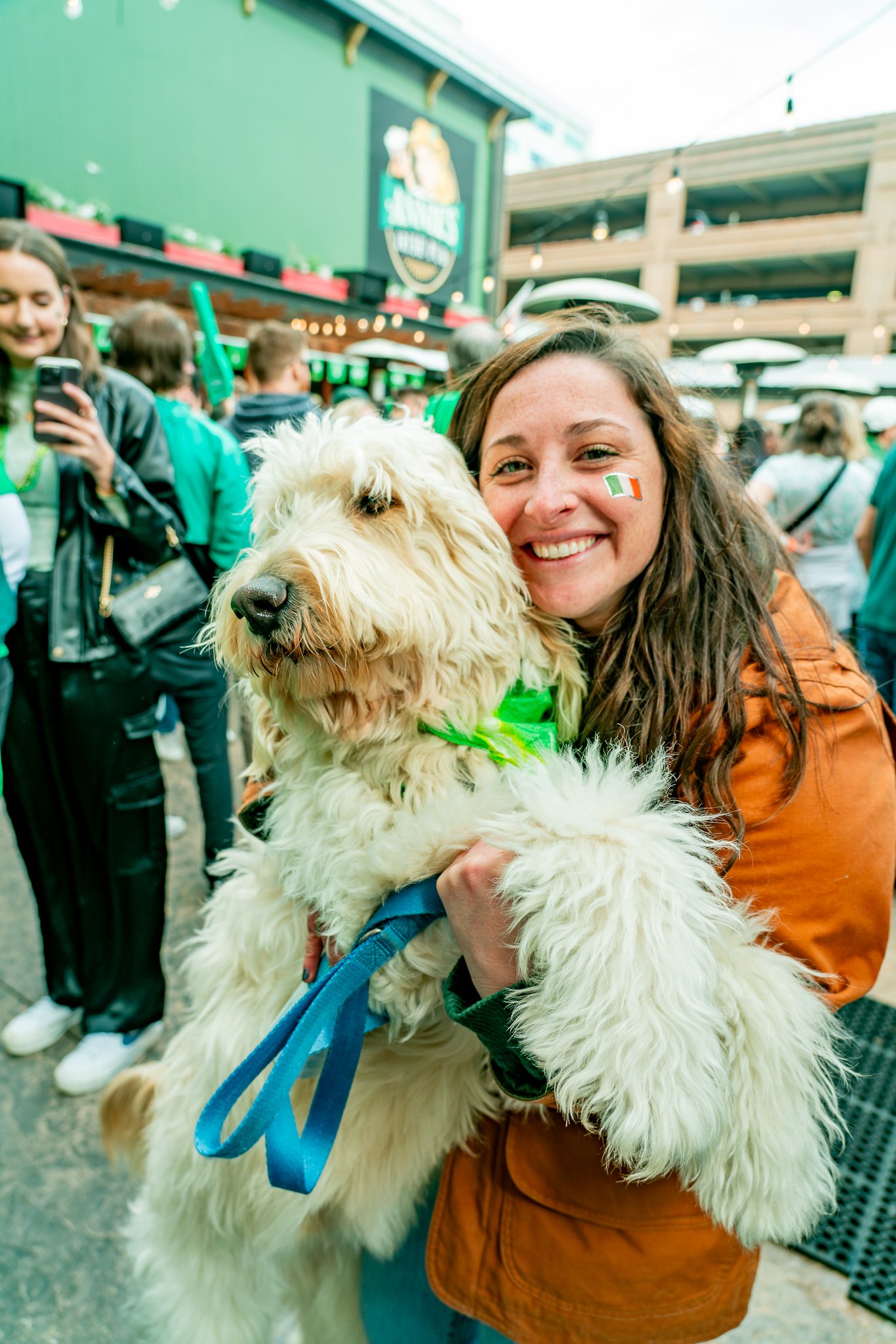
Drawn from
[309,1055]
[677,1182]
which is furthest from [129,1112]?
[677,1182]

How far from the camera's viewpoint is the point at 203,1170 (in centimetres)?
Result: 145

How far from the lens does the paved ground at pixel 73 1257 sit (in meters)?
1.84

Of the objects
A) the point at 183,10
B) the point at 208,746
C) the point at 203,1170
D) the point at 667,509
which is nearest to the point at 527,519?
the point at 667,509

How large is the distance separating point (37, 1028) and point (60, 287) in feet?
7.68

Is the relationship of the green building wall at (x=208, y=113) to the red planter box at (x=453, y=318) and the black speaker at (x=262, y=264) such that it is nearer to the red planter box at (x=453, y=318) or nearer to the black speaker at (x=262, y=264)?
the black speaker at (x=262, y=264)

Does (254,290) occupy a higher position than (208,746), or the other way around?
(254,290)

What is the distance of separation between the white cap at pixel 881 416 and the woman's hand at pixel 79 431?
249 inches

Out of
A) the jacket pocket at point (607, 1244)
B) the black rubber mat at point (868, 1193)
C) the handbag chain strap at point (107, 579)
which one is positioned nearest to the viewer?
the jacket pocket at point (607, 1244)

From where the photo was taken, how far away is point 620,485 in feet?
4.24

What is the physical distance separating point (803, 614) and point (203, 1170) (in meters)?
1.49

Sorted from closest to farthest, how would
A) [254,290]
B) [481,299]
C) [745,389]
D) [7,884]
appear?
[7,884]
[745,389]
[254,290]
[481,299]

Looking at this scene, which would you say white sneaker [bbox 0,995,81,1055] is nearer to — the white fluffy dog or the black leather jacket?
the white fluffy dog

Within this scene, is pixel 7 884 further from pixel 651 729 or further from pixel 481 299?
pixel 481 299

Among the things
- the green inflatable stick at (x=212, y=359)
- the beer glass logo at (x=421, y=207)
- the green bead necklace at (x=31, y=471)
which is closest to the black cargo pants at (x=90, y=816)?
the green bead necklace at (x=31, y=471)
